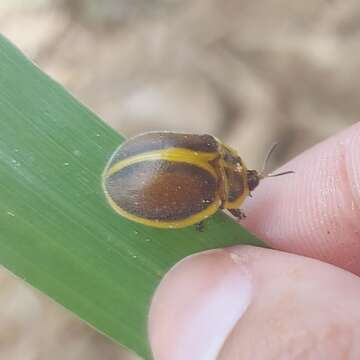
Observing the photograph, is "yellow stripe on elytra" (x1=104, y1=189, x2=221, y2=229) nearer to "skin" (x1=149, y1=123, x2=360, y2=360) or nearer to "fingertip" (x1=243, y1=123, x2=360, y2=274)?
"skin" (x1=149, y1=123, x2=360, y2=360)

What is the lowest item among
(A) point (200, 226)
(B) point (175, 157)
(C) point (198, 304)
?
(C) point (198, 304)

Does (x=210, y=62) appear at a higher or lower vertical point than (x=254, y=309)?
lower

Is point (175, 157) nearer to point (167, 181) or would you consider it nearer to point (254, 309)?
point (167, 181)

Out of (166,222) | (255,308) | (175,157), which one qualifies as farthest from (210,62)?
(255,308)

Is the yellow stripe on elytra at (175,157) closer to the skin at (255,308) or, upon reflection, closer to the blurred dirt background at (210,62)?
the skin at (255,308)

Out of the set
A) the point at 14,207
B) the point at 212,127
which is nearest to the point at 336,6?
the point at 212,127

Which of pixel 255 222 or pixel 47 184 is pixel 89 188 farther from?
pixel 255 222

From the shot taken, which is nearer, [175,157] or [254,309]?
[254,309]
